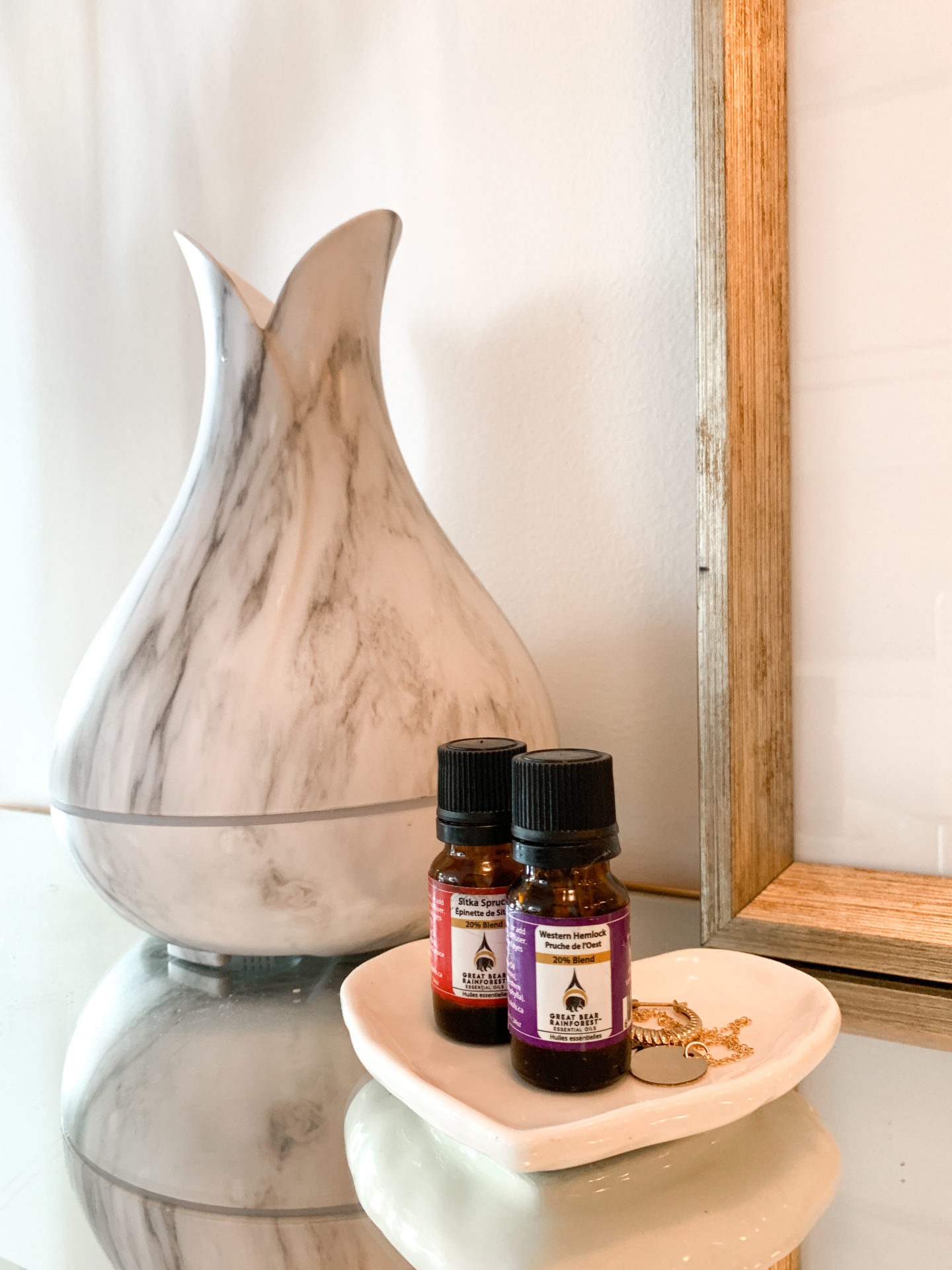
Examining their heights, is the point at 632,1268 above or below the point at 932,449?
below

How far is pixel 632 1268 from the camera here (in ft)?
0.93

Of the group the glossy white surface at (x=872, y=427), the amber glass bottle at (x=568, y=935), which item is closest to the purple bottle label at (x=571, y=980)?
the amber glass bottle at (x=568, y=935)

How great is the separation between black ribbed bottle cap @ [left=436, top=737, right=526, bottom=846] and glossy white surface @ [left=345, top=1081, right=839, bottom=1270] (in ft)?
0.36

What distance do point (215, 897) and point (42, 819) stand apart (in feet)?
1.88

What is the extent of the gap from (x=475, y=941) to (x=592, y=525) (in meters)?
0.38

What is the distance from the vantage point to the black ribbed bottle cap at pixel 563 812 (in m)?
0.33

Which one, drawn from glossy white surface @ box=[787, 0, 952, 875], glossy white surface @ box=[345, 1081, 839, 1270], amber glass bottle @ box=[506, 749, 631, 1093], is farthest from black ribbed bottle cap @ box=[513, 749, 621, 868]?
glossy white surface @ box=[787, 0, 952, 875]

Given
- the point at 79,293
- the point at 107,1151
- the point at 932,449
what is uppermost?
the point at 79,293

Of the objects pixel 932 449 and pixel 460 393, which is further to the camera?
pixel 460 393

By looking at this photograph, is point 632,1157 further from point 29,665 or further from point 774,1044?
point 29,665

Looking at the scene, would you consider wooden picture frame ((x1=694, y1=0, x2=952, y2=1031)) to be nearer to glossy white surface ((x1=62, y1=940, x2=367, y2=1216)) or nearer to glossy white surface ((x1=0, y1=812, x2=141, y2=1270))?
glossy white surface ((x1=62, y1=940, x2=367, y2=1216))

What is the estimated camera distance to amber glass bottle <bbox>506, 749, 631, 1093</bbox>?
0.33 metres

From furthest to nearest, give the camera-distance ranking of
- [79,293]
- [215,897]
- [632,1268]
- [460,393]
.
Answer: [79,293]
[460,393]
[215,897]
[632,1268]

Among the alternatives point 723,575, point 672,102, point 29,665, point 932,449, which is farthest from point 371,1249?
point 29,665
